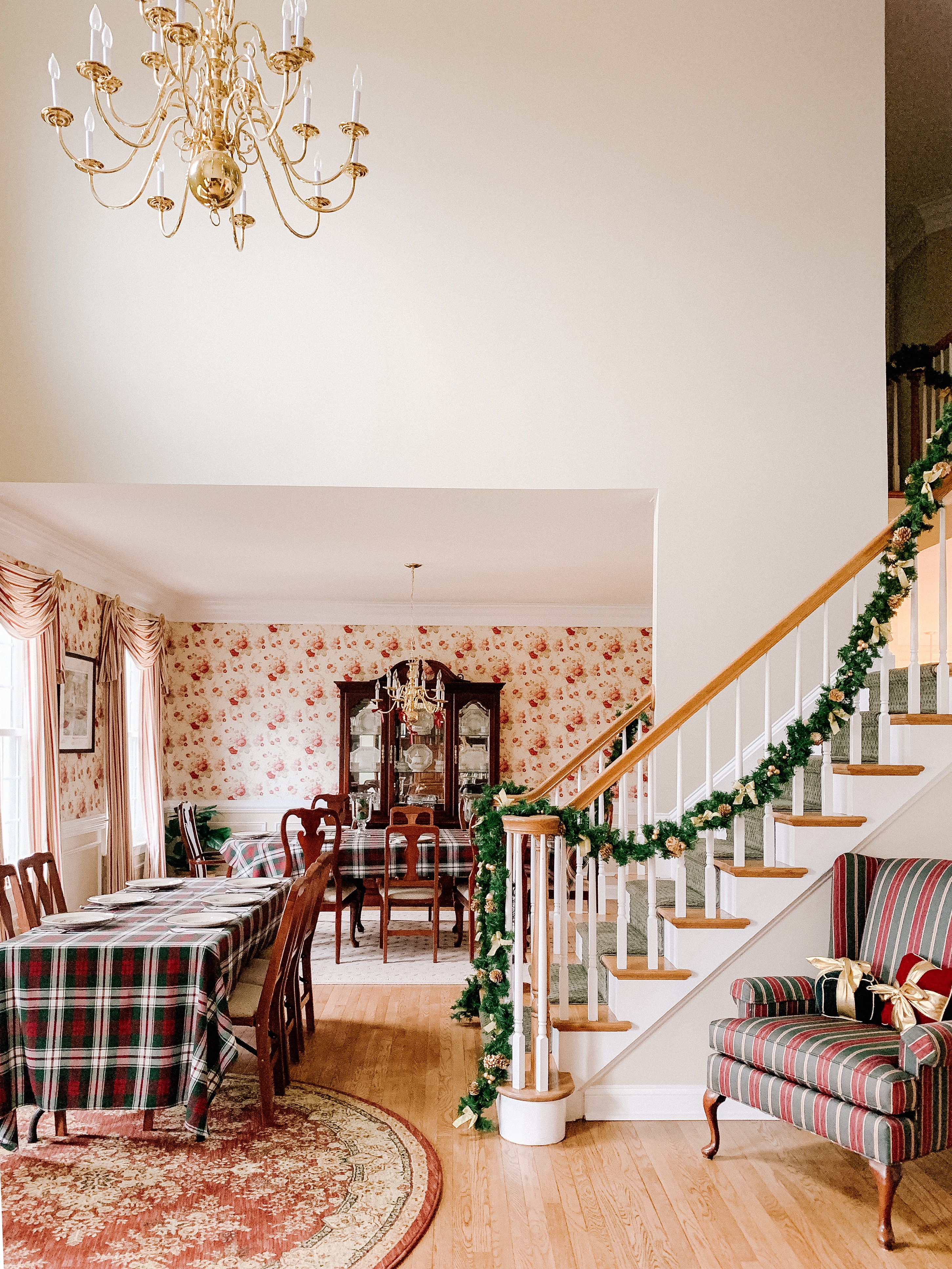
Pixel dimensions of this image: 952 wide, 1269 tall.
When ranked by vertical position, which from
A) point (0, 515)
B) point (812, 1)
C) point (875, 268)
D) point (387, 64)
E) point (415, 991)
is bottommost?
point (415, 991)

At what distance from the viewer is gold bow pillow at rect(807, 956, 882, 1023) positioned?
361 cm

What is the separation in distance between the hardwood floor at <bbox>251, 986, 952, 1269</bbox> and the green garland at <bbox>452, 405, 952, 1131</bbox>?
36 centimetres

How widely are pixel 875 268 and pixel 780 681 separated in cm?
226

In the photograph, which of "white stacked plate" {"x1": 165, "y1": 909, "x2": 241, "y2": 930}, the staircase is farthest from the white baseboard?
"white stacked plate" {"x1": 165, "y1": 909, "x2": 241, "y2": 930}

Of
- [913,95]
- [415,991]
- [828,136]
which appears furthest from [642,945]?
[913,95]

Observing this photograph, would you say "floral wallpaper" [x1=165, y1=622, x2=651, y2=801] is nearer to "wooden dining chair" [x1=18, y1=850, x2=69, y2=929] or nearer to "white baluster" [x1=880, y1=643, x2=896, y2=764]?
"wooden dining chair" [x1=18, y1=850, x2=69, y2=929]

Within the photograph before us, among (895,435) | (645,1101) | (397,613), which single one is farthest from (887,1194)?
(397,613)

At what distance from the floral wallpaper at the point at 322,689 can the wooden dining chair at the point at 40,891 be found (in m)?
5.04

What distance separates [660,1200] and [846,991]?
0.97 meters

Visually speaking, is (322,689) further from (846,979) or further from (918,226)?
(846,979)

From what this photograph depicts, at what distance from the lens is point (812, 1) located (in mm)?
5621

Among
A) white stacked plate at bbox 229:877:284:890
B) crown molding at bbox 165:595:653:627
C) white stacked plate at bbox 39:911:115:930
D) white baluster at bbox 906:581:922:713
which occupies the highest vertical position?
crown molding at bbox 165:595:653:627

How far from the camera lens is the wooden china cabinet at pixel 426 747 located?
9.73m

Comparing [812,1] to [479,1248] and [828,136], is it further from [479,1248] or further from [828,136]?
[479,1248]
